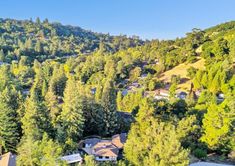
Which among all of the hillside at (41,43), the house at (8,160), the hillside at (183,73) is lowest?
the house at (8,160)

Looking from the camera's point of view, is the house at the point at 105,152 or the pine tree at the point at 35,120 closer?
the house at the point at 105,152

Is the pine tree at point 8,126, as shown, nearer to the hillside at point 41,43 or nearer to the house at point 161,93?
the house at point 161,93

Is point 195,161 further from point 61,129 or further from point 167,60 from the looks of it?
point 167,60

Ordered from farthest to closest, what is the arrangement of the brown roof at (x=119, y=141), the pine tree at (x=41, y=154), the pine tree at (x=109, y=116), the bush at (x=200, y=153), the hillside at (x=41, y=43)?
1. the hillside at (x=41, y=43)
2. the pine tree at (x=109, y=116)
3. the brown roof at (x=119, y=141)
4. the bush at (x=200, y=153)
5. the pine tree at (x=41, y=154)

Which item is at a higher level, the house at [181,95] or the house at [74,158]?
the house at [181,95]

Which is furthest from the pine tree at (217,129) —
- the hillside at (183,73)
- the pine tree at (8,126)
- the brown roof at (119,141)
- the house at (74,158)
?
the hillside at (183,73)

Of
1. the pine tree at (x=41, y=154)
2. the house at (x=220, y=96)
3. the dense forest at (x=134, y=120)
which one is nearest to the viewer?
the pine tree at (x=41, y=154)

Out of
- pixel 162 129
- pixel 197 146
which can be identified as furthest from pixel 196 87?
pixel 162 129
